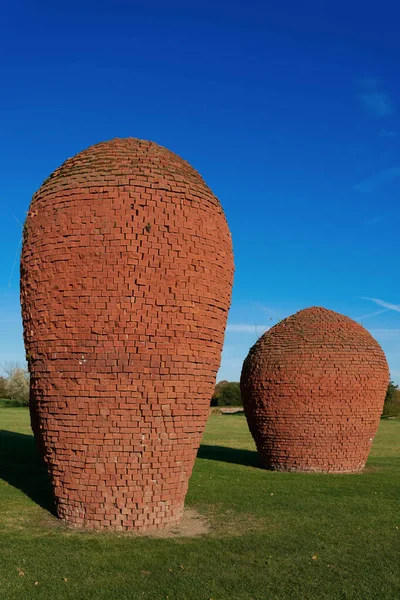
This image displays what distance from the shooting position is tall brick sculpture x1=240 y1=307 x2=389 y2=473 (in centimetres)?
1714

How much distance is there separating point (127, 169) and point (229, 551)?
6670 millimetres

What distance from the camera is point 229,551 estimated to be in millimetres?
8562

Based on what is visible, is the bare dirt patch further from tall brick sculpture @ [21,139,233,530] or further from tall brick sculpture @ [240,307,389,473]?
tall brick sculpture @ [240,307,389,473]

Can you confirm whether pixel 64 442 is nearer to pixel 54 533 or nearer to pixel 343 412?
pixel 54 533

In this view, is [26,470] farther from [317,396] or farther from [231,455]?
[231,455]

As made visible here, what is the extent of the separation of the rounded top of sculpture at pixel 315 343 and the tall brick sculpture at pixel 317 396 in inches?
1.3

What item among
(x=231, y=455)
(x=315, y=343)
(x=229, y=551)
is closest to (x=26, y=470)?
(x=231, y=455)

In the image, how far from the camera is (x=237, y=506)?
12.0 meters

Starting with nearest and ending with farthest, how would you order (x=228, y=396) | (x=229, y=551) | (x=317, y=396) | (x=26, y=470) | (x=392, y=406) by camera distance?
(x=229, y=551), (x=26, y=470), (x=317, y=396), (x=392, y=406), (x=228, y=396)

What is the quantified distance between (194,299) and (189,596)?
4688 mm

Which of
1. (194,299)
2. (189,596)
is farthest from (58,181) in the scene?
(189,596)

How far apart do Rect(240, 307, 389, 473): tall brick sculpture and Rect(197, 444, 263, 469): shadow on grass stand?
6.73 ft

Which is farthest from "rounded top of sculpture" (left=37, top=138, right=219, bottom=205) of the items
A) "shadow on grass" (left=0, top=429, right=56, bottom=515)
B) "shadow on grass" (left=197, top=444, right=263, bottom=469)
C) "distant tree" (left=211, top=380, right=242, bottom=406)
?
"distant tree" (left=211, top=380, right=242, bottom=406)

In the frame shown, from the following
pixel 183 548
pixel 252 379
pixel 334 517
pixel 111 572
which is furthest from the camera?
pixel 252 379
